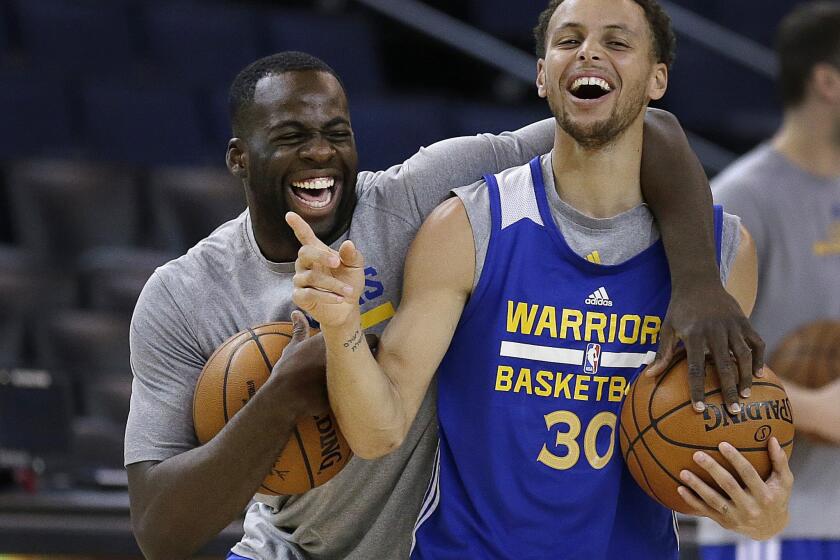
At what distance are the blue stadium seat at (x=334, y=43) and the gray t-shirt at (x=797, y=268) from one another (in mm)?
3749

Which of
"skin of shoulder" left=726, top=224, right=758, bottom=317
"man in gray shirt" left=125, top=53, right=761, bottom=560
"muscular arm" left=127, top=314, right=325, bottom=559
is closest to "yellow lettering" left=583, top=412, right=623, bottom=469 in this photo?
"man in gray shirt" left=125, top=53, right=761, bottom=560

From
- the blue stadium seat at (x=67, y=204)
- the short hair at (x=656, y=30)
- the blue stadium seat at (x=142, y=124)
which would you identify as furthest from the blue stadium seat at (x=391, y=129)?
the short hair at (x=656, y=30)

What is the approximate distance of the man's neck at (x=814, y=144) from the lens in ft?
11.6

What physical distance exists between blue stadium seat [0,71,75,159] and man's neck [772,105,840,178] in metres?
3.71

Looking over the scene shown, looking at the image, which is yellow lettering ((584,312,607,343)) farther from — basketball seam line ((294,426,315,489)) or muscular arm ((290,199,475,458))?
basketball seam line ((294,426,315,489))

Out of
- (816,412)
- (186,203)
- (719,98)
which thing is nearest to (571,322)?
(816,412)

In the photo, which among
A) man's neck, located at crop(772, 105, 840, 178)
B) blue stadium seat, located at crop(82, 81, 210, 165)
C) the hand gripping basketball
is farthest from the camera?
blue stadium seat, located at crop(82, 81, 210, 165)

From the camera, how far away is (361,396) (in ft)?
7.74

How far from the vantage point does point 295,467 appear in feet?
8.29

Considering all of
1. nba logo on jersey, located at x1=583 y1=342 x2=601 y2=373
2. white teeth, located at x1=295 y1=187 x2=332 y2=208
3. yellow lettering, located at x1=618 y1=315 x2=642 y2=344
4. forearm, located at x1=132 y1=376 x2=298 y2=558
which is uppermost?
white teeth, located at x1=295 y1=187 x2=332 y2=208

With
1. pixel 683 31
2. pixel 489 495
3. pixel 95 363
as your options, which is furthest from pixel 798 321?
pixel 683 31

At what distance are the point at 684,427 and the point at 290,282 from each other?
2.80 feet

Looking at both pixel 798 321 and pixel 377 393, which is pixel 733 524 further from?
pixel 798 321

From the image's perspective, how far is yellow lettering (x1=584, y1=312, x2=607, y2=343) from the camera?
2559 mm
